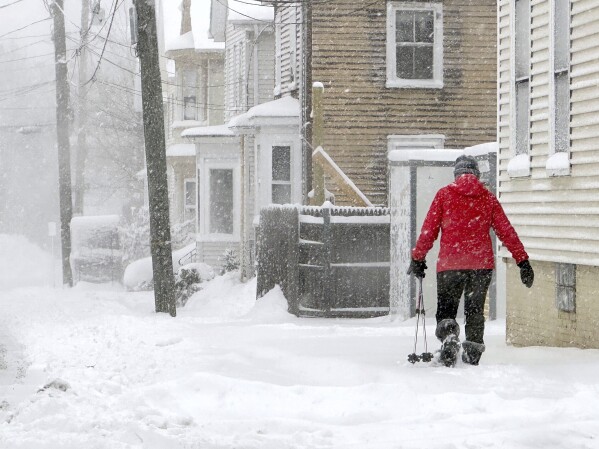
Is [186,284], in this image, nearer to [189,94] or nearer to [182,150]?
[182,150]

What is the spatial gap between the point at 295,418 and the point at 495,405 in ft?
4.51

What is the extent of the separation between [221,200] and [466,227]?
75.5ft

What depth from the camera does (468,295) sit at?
9664mm

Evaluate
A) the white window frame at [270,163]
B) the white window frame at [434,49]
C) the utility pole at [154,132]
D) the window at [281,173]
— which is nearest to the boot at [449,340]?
the utility pole at [154,132]

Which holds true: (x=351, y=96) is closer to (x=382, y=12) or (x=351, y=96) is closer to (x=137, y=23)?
(x=382, y=12)

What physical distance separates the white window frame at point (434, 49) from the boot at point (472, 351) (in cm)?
1428

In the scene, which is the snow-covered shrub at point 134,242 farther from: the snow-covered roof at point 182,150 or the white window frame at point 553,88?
the white window frame at point 553,88

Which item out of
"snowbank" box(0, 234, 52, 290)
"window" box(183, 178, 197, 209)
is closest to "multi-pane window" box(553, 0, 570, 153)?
"window" box(183, 178, 197, 209)

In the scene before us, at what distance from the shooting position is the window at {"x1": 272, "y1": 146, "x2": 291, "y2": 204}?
84.5ft

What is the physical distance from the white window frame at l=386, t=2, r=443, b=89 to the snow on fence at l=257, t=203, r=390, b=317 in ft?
20.0

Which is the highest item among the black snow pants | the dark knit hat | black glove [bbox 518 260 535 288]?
the dark knit hat

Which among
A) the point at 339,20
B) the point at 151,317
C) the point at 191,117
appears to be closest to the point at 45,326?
the point at 151,317

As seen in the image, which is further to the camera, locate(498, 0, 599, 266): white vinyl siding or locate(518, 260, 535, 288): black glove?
locate(498, 0, 599, 266): white vinyl siding

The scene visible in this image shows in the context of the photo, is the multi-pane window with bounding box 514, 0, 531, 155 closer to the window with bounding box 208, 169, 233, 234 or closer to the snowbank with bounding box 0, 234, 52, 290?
the window with bounding box 208, 169, 233, 234
